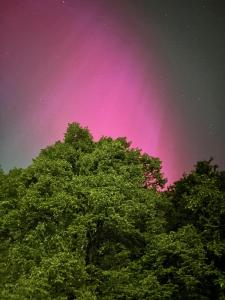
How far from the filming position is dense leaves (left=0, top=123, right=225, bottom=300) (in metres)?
31.7

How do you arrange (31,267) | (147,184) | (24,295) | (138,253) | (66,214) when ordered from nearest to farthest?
(24,295)
(31,267)
(66,214)
(138,253)
(147,184)

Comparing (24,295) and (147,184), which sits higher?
(147,184)

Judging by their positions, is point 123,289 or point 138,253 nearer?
point 123,289

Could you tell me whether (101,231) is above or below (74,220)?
above

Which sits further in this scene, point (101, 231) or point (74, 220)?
point (101, 231)

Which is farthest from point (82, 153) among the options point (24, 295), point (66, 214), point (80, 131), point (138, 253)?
point (24, 295)

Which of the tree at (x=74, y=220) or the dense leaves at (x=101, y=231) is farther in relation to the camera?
the dense leaves at (x=101, y=231)

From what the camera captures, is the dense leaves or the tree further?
the dense leaves

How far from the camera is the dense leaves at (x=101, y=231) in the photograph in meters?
31.7

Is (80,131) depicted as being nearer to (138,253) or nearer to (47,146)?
(47,146)

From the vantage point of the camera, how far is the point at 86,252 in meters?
34.9

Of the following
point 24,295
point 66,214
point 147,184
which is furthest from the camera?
point 147,184

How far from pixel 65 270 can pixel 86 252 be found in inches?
201

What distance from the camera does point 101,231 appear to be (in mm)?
34969
